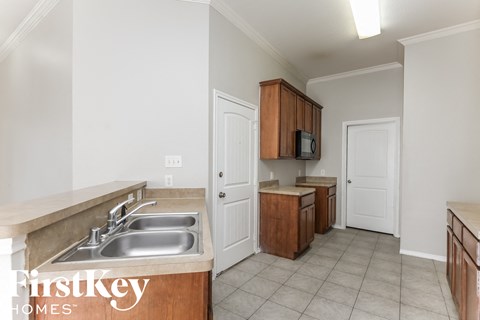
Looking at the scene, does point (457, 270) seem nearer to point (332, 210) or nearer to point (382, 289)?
point (382, 289)

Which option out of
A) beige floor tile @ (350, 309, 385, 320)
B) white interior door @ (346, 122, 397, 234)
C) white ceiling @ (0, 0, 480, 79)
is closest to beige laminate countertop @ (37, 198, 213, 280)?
beige floor tile @ (350, 309, 385, 320)

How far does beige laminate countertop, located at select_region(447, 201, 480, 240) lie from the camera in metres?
1.50

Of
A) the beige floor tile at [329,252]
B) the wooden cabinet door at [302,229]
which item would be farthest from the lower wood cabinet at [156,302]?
the beige floor tile at [329,252]

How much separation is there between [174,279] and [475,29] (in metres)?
4.22

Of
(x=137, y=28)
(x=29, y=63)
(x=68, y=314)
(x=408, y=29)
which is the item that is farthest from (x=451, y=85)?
(x=29, y=63)

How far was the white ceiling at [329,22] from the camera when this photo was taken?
2.56m

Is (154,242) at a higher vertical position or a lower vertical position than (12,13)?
lower

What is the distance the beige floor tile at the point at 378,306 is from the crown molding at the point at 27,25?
4.41 meters

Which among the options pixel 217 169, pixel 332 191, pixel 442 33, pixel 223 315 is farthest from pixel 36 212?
pixel 442 33

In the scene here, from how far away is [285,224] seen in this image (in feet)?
10.1

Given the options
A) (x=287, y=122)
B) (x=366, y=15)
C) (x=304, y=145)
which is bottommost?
(x=304, y=145)

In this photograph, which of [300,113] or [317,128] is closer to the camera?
Answer: [300,113]

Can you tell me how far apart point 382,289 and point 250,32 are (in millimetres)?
3287

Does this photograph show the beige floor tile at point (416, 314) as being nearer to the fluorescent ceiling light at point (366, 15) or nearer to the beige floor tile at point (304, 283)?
the beige floor tile at point (304, 283)
